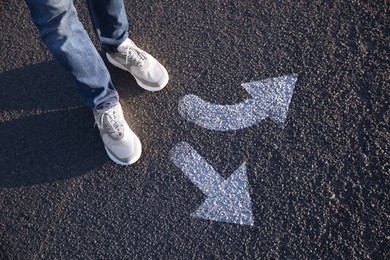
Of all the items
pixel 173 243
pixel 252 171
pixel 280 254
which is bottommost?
pixel 173 243

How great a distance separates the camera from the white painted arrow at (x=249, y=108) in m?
2.62

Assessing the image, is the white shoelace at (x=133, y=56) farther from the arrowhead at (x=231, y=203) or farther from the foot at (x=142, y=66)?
the arrowhead at (x=231, y=203)

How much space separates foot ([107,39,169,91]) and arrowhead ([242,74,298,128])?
21.8 inches

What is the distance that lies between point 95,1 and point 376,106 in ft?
5.81

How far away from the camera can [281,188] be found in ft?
7.84

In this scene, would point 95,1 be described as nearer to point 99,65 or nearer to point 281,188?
point 99,65

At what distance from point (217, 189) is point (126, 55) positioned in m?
1.06

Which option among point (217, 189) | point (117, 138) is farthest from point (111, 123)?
point (217, 189)

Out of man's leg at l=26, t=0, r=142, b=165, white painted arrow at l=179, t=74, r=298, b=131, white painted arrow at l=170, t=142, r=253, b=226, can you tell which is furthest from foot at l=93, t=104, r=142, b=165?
white painted arrow at l=179, t=74, r=298, b=131

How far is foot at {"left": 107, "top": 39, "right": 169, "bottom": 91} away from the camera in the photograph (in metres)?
2.73

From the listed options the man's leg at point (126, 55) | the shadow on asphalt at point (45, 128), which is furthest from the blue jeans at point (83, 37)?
the shadow on asphalt at point (45, 128)

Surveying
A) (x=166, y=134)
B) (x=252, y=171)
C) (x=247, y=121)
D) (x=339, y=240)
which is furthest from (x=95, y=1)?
(x=339, y=240)

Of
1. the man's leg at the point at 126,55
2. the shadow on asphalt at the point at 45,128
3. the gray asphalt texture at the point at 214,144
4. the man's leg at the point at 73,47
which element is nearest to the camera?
the man's leg at the point at 73,47

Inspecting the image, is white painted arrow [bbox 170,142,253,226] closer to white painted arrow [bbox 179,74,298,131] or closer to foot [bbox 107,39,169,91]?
white painted arrow [bbox 179,74,298,131]
